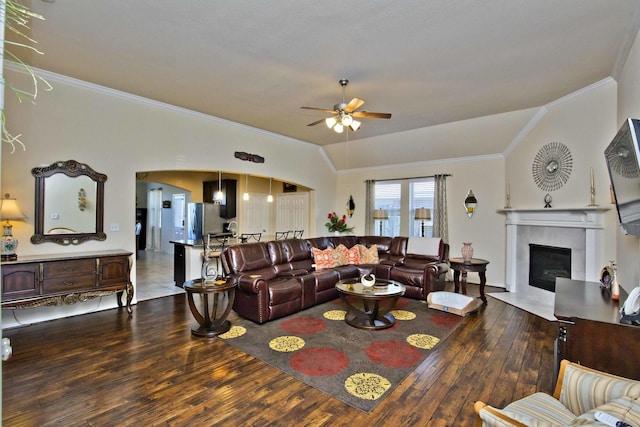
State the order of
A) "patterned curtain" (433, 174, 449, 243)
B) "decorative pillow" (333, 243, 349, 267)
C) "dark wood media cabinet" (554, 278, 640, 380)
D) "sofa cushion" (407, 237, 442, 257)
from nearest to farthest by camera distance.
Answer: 1. "dark wood media cabinet" (554, 278, 640, 380)
2. "decorative pillow" (333, 243, 349, 267)
3. "sofa cushion" (407, 237, 442, 257)
4. "patterned curtain" (433, 174, 449, 243)

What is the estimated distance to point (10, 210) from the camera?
3686 millimetres

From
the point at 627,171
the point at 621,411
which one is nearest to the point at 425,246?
the point at 627,171

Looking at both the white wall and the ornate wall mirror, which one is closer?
the white wall

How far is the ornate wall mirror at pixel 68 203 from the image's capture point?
4140 millimetres

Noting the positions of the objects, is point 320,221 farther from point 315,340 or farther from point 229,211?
point 315,340

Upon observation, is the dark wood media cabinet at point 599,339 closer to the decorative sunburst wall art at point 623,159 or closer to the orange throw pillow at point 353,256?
the decorative sunburst wall art at point 623,159

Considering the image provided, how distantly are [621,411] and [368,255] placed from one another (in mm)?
4680

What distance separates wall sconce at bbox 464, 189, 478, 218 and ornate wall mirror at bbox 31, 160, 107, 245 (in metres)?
6.59

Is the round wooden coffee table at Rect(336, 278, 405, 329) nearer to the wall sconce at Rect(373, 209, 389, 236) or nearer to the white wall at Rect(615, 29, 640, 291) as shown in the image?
the white wall at Rect(615, 29, 640, 291)

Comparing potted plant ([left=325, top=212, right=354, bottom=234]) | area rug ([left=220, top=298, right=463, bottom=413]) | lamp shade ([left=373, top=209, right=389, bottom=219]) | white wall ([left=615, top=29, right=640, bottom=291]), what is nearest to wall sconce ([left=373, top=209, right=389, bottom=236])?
lamp shade ([left=373, top=209, right=389, bottom=219])

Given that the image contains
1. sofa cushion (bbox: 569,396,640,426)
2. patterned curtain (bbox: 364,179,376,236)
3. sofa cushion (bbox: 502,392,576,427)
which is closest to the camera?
sofa cushion (bbox: 569,396,640,426)

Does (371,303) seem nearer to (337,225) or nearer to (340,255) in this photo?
(340,255)

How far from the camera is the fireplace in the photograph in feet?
16.3

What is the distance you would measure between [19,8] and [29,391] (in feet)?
9.95
